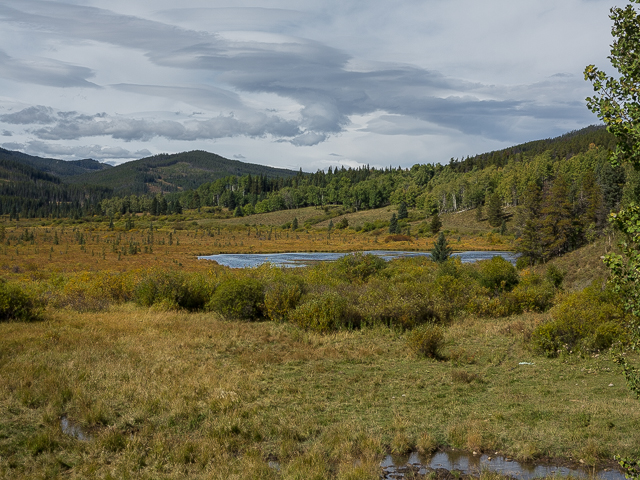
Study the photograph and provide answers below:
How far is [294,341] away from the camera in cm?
1705

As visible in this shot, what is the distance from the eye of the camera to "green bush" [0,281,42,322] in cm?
1808

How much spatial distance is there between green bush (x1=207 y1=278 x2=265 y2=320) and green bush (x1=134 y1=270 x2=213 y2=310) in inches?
94.2

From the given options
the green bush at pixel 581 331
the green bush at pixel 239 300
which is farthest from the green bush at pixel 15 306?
the green bush at pixel 581 331

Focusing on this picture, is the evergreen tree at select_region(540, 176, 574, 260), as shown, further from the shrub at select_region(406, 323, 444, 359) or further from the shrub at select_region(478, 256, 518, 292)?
the shrub at select_region(406, 323, 444, 359)

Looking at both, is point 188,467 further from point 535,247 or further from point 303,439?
point 535,247

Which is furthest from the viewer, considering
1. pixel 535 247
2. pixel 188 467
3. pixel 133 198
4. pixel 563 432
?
pixel 133 198

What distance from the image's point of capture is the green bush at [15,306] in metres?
18.1

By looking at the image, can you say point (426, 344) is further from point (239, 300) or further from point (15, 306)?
point (15, 306)

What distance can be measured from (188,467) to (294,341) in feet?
31.4

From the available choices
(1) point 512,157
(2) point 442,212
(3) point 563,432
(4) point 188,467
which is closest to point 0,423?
(4) point 188,467

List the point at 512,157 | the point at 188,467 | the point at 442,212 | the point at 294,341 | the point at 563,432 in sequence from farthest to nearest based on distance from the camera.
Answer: the point at 512,157 → the point at 442,212 → the point at 294,341 → the point at 563,432 → the point at 188,467

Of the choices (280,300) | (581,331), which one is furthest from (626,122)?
(280,300)

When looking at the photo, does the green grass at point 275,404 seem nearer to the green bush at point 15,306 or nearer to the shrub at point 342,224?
the green bush at point 15,306

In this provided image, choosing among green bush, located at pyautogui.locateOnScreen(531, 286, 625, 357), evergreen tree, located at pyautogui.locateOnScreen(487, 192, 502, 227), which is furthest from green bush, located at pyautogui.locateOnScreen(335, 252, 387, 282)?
evergreen tree, located at pyautogui.locateOnScreen(487, 192, 502, 227)
